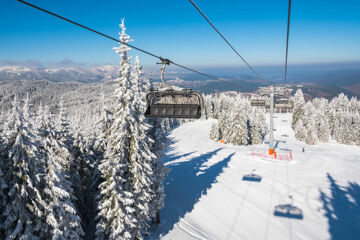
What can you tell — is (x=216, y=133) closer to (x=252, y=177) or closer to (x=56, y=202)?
(x=252, y=177)

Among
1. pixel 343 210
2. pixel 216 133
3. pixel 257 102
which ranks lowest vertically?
pixel 343 210

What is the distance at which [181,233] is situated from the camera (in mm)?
16969

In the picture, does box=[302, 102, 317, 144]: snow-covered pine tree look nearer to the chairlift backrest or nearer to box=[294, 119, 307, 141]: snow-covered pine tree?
box=[294, 119, 307, 141]: snow-covered pine tree

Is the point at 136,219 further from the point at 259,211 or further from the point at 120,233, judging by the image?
the point at 259,211

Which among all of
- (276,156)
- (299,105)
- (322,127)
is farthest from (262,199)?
(299,105)

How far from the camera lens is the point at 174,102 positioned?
663 cm

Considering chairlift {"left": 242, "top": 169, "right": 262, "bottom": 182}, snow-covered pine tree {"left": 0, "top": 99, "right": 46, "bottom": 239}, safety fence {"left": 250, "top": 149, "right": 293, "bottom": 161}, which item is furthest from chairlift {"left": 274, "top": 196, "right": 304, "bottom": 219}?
snow-covered pine tree {"left": 0, "top": 99, "right": 46, "bottom": 239}

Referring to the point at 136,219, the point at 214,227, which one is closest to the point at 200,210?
the point at 214,227

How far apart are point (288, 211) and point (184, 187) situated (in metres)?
11.5

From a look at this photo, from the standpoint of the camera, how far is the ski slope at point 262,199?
16.6 metres

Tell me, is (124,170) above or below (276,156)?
above

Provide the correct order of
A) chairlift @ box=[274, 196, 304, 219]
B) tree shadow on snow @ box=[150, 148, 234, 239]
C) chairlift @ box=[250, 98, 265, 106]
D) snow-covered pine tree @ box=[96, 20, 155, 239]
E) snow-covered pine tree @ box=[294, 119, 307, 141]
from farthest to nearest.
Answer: snow-covered pine tree @ box=[294, 119, 307, 141] → chairlift @ box=[250, 98, 265, 106] → tree shadow on snow @ box=[150, 148, 234, 239] → chairlift @ box=[274, 196, 304, 219] → snow-covered pine tree @ box=[96, 20, 155, 239]

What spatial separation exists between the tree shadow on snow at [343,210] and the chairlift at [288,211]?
212 cm

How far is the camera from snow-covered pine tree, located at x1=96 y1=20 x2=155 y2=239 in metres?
13.4
